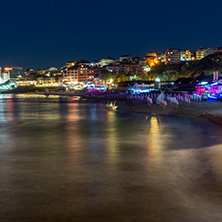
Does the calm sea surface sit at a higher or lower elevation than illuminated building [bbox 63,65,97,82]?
lower

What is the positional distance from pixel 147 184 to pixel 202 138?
27.8ft

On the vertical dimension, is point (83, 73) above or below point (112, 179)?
above

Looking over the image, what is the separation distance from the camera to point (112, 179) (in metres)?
8.81

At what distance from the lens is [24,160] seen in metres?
11.5

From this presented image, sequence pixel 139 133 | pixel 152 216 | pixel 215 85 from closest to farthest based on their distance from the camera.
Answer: pixel 152 216, pixel 139 133, pixel 215 85

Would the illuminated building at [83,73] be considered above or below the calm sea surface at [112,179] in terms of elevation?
above

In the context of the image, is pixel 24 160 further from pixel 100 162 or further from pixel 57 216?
pixel 57 216

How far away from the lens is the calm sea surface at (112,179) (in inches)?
251

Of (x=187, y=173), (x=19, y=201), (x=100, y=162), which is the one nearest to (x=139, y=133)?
(x=100, y=162)

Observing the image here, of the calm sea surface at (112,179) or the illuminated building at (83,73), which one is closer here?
the calm sea surface at (112,179)

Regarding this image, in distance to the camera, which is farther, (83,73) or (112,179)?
(83,73)

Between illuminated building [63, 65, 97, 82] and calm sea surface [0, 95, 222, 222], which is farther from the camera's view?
illuminated building [63, 65, 97, 82]

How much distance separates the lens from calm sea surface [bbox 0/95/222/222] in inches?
251

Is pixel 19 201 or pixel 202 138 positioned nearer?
pixel 19 201
